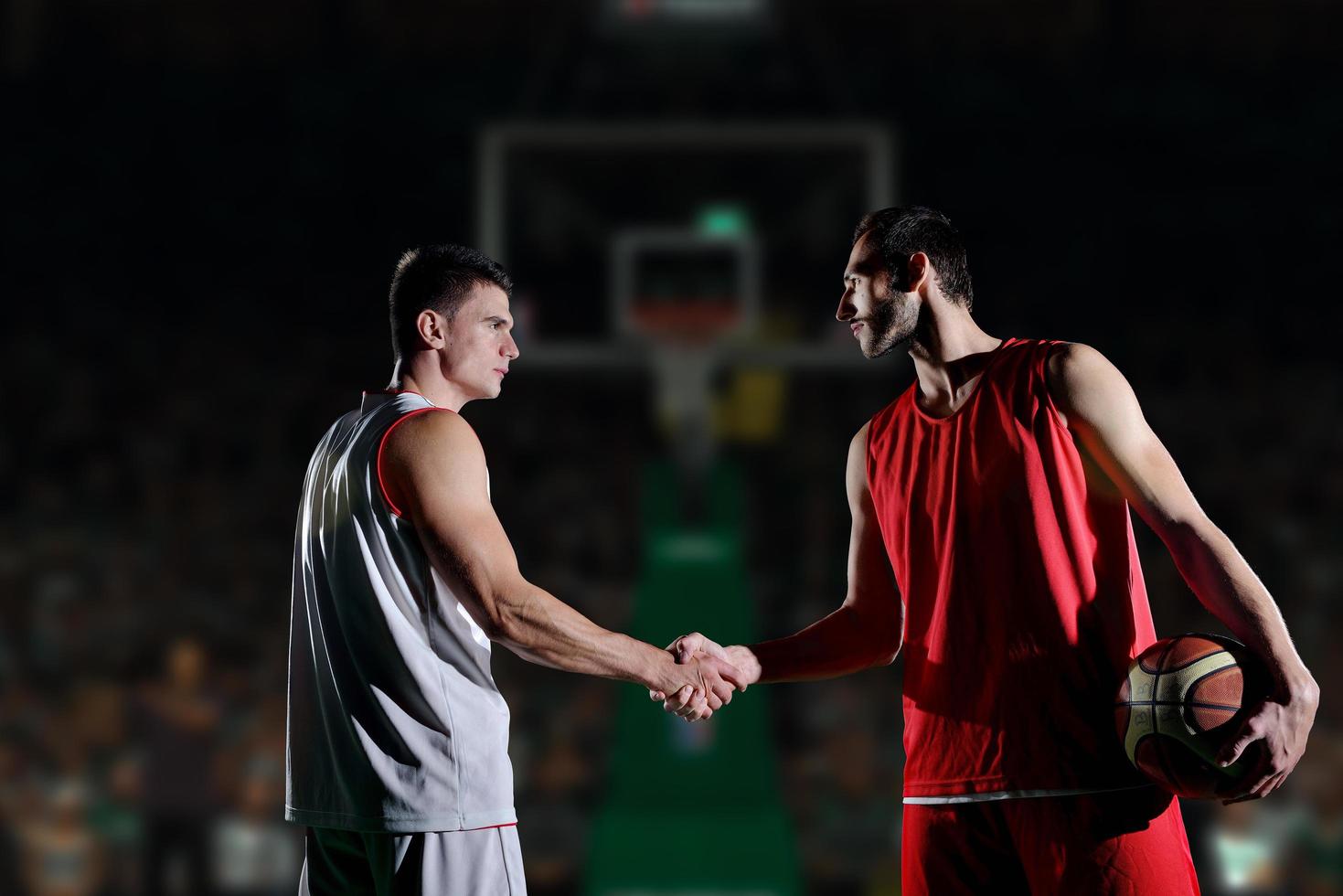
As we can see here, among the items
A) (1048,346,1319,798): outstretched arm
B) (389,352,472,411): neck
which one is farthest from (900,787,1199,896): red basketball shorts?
(389,352,472,411): neck

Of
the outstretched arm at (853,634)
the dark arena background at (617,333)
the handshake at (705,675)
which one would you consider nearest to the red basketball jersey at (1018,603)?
the outstretched arm at (853,634)


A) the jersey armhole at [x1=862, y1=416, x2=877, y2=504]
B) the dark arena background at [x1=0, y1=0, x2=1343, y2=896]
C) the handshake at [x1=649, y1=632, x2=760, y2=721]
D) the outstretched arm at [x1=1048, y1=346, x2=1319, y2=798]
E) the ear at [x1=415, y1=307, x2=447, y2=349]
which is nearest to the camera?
the outstretched arm at [x1=1048, y1=346, x2=1319, y2=798]

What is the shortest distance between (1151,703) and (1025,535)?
369 millimetres

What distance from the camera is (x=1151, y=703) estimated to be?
2.46 meters

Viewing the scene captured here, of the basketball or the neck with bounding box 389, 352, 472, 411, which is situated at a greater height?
the neck with bounding box 389, 352, 472, 411

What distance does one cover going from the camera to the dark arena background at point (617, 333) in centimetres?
741

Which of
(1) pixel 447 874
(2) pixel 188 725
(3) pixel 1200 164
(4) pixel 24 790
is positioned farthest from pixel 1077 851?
(3) pixel 1200 164

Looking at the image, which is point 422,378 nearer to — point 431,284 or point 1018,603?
point 431,284

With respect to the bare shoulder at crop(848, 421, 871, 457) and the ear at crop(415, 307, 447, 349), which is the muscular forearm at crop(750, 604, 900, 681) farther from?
the ear at crop(415, 307, 447, 349)

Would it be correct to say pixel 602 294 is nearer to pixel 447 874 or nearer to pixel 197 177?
pixel 197 177

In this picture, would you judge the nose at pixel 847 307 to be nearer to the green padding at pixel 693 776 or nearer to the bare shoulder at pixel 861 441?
the bare shoulder at pixel 861 441

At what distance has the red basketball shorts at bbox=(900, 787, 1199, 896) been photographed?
246 centimetres

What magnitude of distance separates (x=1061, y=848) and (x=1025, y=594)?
45 cm

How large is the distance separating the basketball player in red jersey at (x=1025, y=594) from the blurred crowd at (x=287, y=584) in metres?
4.56
